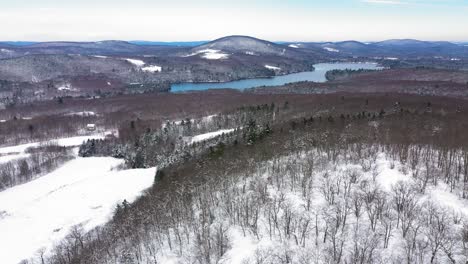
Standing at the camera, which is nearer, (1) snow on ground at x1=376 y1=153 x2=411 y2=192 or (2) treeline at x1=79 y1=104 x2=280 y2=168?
(1) snow on ground at x1=376 y1=153 x2=411 y2=192

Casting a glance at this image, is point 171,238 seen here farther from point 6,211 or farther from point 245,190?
point 6,211

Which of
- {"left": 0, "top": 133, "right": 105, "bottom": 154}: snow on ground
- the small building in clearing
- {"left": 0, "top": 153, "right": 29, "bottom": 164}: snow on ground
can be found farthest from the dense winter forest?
the small building in clearing

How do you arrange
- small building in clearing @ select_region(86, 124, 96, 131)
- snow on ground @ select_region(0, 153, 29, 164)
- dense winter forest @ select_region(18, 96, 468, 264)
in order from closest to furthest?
1. dense winter forest @ select_region(18, 96, 468, 264)
2. snow on ground @ select_region(0, 153, 29, 164)
3. small building in clearing @ select_region(86, 124, 96, 131)

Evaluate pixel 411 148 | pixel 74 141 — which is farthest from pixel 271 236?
pixel 74 141

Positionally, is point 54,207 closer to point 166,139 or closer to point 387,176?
point 166,139

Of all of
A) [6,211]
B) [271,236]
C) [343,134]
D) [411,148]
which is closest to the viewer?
[271,236]

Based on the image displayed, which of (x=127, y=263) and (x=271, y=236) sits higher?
(x=271, y=236)

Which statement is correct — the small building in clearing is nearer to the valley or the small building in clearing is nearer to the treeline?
the treeline

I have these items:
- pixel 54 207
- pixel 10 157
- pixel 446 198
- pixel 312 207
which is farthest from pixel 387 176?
pixel 10 157
